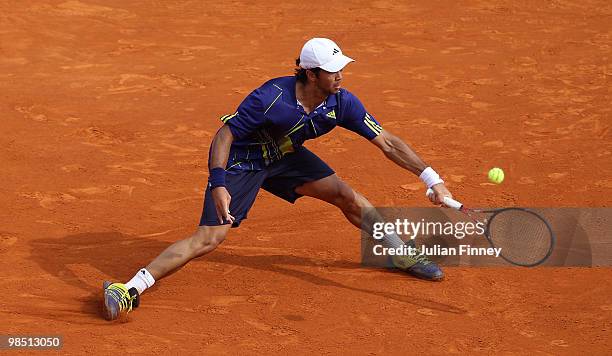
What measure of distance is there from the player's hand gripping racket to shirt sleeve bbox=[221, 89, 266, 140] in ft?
5.85

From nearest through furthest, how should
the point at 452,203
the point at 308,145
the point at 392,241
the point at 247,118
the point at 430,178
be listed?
the point at 452,203, the point at 247,118, the point at 430,178, the point at 392,241, the point at 308,145

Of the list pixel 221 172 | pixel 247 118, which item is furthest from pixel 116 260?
pixel 247 118

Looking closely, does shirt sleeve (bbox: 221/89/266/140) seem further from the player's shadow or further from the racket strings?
the racket strings

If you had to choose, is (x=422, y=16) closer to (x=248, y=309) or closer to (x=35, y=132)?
(x=35, y=132)

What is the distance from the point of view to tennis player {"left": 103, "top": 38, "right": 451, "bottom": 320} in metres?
6.90

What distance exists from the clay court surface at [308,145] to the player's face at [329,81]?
154cm

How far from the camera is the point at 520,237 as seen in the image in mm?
7645

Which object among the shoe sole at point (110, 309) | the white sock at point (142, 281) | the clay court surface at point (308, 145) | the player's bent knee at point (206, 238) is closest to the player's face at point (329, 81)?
the player's bent knee at point (206, 238)

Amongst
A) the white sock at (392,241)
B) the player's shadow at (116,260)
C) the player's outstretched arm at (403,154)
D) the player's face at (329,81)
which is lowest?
the player's shadow at (116,260)

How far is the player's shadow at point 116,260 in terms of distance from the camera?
7637 millimetres

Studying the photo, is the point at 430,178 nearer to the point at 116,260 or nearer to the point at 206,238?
the point at 206,238

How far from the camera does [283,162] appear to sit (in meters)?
7.46

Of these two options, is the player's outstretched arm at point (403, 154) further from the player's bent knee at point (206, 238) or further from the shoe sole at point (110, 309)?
the shoe sole at point (110, 309)

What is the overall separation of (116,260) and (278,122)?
1.93 metres
